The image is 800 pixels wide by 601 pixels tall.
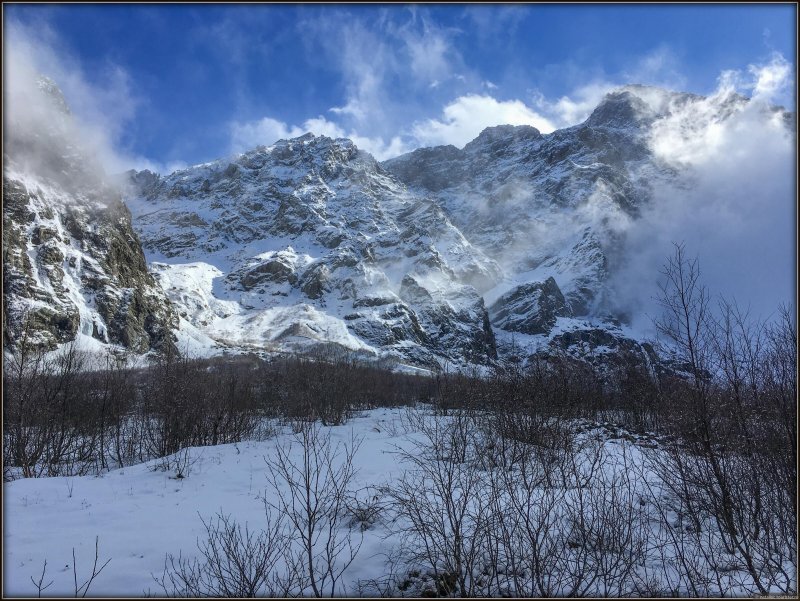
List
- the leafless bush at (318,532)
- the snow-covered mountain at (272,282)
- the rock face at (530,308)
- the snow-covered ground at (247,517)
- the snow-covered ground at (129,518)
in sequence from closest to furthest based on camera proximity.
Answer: the leafless bush at (318,532)
the snow-covered ground at (247,517)
the snow-covered ground at (129,518)
the snow-covered mountain at (272,282)
the rock face at (530,308)

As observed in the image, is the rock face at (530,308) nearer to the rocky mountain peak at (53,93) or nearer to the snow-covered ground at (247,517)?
the rocky mountain peak at (53,93)

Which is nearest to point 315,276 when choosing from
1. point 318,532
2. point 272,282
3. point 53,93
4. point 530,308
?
point 272,282

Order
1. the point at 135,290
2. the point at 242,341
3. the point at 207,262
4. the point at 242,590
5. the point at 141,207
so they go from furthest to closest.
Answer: the point at 141,207
the point at 207,262
the point at 242,341
the point at 135,290
the point at 242,590

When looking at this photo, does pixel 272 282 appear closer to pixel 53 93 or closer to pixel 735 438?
pixel 53 93

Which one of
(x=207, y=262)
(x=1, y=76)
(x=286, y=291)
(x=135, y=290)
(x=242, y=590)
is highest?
(x=207, y=262)

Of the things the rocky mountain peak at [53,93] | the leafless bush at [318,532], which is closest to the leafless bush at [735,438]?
the leafless bush at [318,532]

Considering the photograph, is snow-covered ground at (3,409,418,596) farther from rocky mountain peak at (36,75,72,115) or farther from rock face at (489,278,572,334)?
rock face at (489,278,572,334)

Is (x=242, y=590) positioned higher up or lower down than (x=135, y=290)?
lower down

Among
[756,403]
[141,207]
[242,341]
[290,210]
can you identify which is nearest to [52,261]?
[242,341]

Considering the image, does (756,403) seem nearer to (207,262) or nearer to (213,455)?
(213,455)
